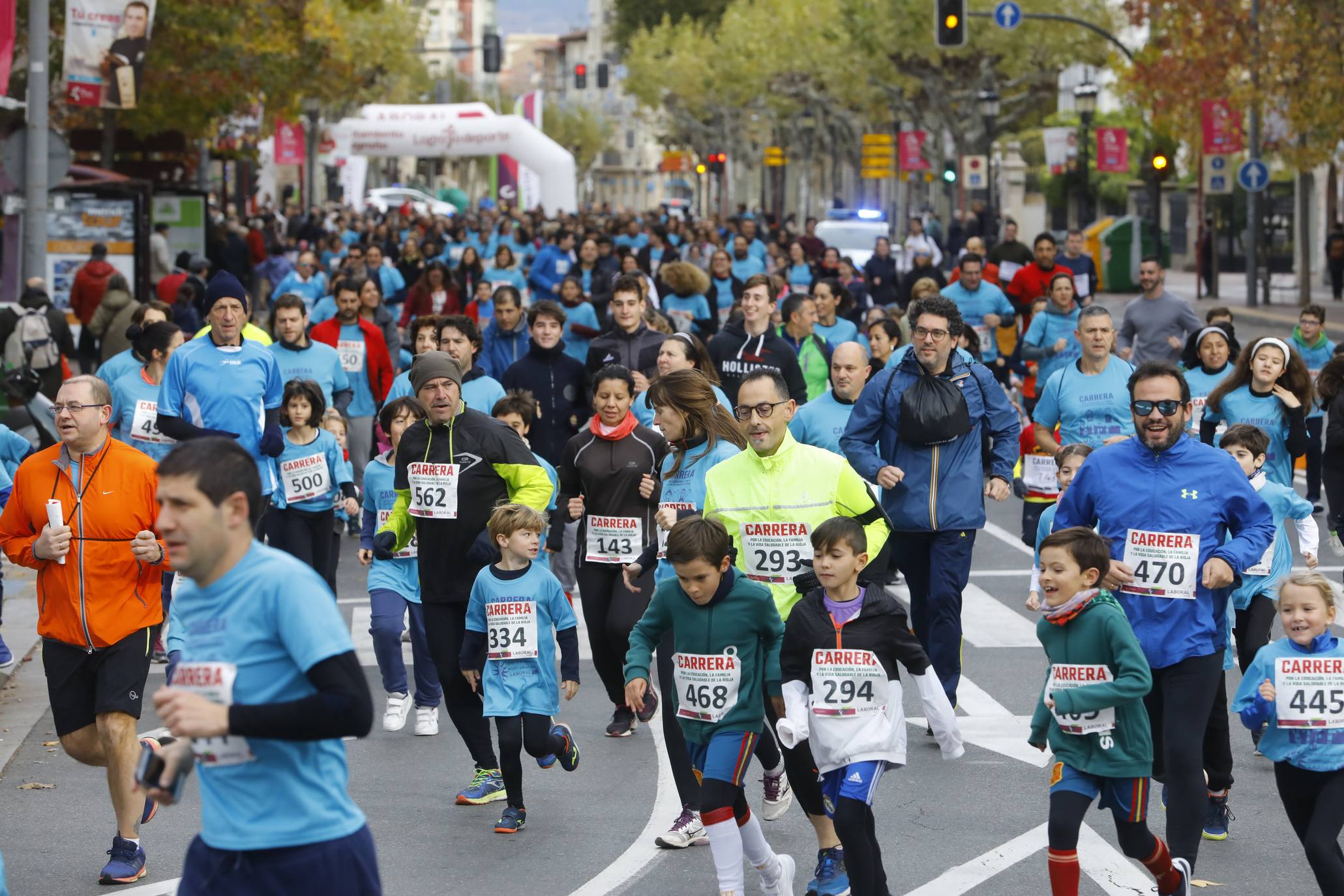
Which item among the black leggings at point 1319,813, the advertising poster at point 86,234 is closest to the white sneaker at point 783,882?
the black leggings at point 1319,813

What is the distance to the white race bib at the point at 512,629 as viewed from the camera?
25.9ft

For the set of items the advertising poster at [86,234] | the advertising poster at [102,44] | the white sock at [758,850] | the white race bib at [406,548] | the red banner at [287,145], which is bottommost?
the white sock at [758,850]

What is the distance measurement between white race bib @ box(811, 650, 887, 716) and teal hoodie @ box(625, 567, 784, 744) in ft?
1.03

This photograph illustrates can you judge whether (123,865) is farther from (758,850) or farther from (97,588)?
(758,850)

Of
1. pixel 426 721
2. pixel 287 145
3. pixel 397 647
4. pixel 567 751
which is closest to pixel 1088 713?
pixel 567 751

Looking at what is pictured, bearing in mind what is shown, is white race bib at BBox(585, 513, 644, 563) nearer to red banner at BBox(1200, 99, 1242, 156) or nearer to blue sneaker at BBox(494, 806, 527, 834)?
blue sneaker at BBox(494, 806, 527, 834)

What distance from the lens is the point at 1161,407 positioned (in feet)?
22.5

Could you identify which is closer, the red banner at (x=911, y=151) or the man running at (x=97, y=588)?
the man running at (x=97, y=588)

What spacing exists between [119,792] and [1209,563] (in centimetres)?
388

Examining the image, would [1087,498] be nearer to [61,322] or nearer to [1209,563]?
[1209,563]

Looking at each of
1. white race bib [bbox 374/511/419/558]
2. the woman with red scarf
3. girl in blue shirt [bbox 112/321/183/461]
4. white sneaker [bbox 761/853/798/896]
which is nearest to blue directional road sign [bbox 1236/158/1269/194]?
girl in blue shirt [bbox 112/321/183/461]

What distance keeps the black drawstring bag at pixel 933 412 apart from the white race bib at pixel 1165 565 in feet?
7.32

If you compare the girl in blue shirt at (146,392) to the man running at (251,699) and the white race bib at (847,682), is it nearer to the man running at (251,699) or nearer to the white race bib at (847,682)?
the white race bib at (847,682)

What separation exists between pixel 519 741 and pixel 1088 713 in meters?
2.51
